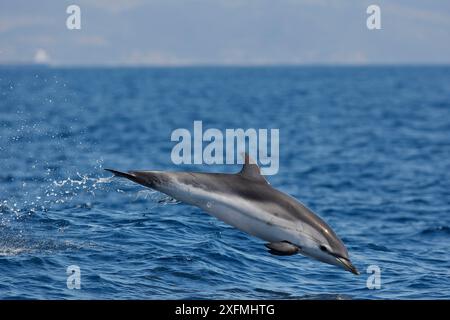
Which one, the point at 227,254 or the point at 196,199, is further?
the point at 227,254

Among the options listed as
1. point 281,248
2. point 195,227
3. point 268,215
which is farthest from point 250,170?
point 195,227

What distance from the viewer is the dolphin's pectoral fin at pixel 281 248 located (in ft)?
43.2

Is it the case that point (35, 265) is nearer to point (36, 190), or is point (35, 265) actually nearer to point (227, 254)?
point (227, 254)

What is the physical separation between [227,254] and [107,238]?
2547mm

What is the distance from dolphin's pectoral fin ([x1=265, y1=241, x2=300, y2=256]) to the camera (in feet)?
43.2

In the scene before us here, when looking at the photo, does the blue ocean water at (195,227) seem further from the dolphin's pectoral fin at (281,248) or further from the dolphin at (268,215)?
the dolphin's pectoral fin at (281,248)

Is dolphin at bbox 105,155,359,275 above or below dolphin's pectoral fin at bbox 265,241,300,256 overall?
above

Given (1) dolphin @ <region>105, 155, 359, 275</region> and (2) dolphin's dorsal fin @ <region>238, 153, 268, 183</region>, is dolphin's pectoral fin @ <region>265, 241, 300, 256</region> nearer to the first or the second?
(1) dolphin @ <region>105, 155, 359, 275</region>

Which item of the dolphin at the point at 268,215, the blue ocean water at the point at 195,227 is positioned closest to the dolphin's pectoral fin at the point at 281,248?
the dolphin at the point at 268,215

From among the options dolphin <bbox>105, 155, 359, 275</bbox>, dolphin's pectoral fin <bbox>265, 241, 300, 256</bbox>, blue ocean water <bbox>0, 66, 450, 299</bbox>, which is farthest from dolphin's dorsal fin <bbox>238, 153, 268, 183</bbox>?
blue ocean water <bbox>0, 66, 450, 299</bbox>

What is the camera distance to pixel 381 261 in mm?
18359
